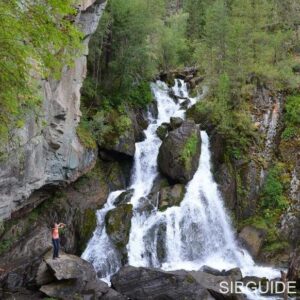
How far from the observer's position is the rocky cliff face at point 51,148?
1339 cm

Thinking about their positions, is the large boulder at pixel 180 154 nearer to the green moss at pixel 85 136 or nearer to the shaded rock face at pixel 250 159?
the shaded rock face at pixel 250 159

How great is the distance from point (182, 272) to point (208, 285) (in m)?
1.16

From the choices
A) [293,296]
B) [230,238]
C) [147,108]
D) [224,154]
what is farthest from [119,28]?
[293,296]

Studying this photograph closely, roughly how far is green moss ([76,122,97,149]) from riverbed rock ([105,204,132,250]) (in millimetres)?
3427

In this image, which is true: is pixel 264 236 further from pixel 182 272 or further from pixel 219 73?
pixel 219 73

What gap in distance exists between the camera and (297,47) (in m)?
29.3

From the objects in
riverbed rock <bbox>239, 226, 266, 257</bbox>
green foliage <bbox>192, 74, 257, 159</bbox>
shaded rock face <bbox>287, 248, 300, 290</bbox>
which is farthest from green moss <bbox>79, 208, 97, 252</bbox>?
shaded rock face <bbox>287, 248, 300, 290</bbox>

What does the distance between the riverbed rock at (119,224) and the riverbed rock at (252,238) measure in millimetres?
5671

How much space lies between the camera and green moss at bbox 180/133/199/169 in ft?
67.6

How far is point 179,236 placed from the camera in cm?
1852

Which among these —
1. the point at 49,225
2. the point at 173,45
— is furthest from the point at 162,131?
the point at 173,45

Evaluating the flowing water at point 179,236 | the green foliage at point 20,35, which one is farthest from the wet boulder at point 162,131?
the green foliage at point 20,35

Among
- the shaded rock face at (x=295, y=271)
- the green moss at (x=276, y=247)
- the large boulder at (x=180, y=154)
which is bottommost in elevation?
the shaded rock face at (x=295, y=271)

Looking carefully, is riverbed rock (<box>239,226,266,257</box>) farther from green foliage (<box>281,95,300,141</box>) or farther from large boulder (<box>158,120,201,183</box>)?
green foliage (<box>281,95,300,141</box>)
